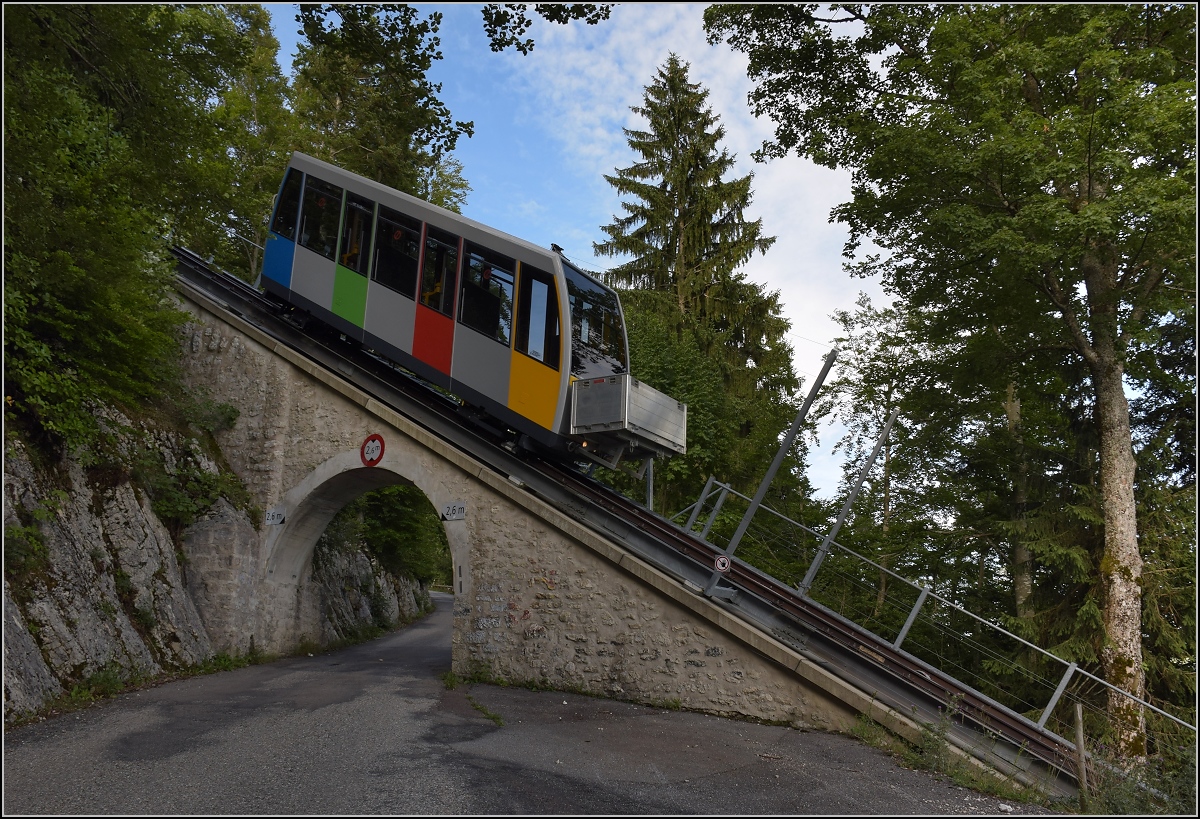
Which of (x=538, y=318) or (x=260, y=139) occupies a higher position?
(x=260, y=139)

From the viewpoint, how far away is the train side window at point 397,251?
39.4ft

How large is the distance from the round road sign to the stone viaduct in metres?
0.03

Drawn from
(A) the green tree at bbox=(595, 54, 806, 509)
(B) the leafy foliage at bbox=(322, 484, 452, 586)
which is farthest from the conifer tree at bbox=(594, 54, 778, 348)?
(B) the leafy foliage at bbox=(322, 484, 452, 586)

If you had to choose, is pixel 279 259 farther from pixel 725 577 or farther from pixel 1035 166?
pixel 1035 166

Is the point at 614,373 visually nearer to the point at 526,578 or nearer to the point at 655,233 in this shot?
the point at 526,578

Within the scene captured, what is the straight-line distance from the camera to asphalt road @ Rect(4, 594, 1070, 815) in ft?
17.4

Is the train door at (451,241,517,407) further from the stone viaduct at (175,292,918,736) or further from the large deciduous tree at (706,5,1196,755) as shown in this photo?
the large deciduous tree at (706,5,1196,755)

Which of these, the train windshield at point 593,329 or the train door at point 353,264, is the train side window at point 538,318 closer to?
the train windshield at point 593,329

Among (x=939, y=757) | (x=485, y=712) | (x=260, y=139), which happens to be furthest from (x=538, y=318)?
(x=260, y=139)

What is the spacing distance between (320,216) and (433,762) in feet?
31.3

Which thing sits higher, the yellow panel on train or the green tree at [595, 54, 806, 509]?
the green tree at [595, 54, 806, 509]

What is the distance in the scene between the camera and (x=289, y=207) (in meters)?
13.4

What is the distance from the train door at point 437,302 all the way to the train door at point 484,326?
0.54 feet

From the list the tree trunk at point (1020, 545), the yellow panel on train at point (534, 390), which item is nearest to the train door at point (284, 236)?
the yellow panel on train at point (534, 390)
